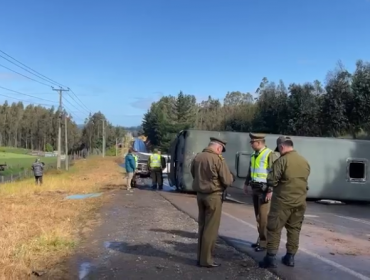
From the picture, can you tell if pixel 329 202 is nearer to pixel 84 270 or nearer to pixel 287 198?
pixel 287 198

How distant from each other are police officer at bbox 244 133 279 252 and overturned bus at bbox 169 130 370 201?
387 inches

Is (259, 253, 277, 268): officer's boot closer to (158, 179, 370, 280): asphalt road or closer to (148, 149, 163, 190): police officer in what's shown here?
(158, 179, 370, 280): asphalt road

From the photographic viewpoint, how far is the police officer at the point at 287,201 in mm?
6348

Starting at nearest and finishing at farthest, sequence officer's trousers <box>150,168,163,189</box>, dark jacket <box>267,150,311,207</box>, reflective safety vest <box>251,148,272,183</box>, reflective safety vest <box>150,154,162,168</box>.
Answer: dark jacket <box>267,150,311,207</box>
reflective safety vest <box>251,148,272,183</box>
reflective safety vest <box>150,154,162,168</box>
officer's trousers <box>150,168,163,189</box>

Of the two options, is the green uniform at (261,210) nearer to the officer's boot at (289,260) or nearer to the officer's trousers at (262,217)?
the officer's trousers at (262,217)

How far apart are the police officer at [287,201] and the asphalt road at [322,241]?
→ 0.29 metres

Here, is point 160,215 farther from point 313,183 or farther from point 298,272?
point 313,183

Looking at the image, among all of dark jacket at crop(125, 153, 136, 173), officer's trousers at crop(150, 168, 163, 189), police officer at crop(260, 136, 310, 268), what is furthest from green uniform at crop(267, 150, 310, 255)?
officer's trousers at crop(150, 168, 163, 189)

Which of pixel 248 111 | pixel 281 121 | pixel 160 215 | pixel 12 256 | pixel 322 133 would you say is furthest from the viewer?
pixel 248 111

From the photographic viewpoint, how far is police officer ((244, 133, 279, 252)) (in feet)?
24.0

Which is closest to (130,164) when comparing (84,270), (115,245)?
(115,245)

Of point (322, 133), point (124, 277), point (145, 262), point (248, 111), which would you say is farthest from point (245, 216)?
point (248, 111)

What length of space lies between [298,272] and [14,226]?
618cm

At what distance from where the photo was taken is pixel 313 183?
17.7m
